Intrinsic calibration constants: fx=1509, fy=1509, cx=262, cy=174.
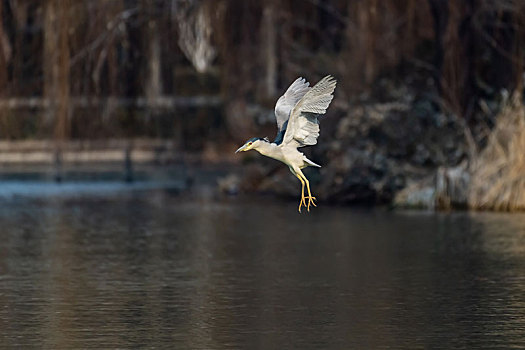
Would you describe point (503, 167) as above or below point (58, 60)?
below

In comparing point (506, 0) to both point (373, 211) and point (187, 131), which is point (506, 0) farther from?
point (187, 131)

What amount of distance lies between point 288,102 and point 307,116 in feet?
3.27

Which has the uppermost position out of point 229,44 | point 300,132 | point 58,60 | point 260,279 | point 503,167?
point 229,44

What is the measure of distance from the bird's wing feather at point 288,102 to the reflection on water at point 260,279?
1.74 metres

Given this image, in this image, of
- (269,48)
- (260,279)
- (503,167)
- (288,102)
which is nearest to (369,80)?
(503,167)

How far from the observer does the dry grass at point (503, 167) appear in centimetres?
2350

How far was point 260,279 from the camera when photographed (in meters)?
16.2

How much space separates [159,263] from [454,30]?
8519 millimetres

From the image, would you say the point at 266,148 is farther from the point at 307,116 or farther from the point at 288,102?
the point at 288,102

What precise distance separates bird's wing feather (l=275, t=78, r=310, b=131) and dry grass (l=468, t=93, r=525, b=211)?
867 cm

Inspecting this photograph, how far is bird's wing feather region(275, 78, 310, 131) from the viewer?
49.1ft

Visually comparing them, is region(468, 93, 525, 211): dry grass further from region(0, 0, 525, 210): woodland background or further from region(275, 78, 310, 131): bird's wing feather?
region(275, 78, 310, 131): bird's wing feather

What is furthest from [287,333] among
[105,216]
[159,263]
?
[105,216]

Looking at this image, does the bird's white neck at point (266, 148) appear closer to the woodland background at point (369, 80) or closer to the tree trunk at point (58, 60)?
the woodland background at point (369, 80)
